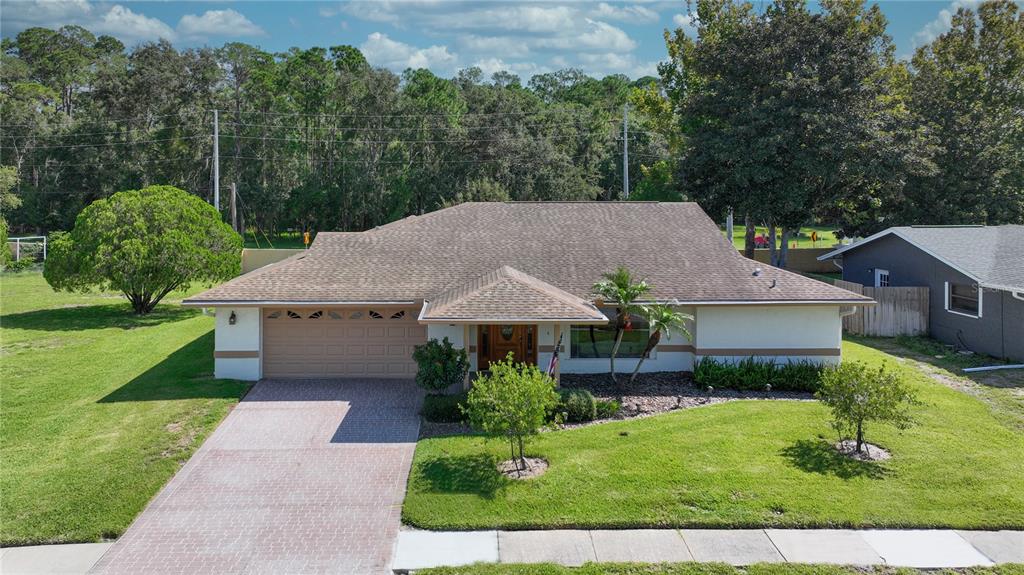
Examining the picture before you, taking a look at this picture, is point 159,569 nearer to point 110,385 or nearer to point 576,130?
point 110,385

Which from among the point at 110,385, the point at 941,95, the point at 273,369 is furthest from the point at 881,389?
the point at 941,95

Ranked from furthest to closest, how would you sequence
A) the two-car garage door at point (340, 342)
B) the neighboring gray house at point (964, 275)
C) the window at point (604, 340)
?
the neighboring gray house at point (964, 275) → the window at point (604, 340) → the two-car garage door at point (340, 342)

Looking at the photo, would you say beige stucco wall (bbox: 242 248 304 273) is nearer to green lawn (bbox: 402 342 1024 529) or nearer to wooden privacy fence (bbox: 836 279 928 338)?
green lawn (bbox: 402 342 1024 529)

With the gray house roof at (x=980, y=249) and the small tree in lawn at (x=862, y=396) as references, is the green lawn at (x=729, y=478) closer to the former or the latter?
the small tree in lawn at (x=862, y=396)

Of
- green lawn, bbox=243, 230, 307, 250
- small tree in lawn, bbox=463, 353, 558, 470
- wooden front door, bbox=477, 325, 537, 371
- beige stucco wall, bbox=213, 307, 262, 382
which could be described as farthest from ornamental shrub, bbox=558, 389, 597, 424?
green lawn, bbox=243, 230, 307, 250

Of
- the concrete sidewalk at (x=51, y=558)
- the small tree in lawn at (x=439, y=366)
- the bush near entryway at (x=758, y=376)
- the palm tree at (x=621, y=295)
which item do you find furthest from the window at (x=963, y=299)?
the concrete sidewalk at (x=51, y=558)

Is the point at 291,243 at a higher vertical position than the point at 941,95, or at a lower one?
lower
